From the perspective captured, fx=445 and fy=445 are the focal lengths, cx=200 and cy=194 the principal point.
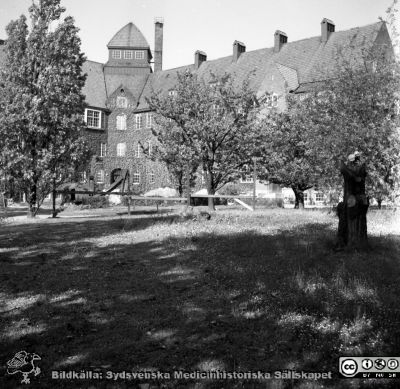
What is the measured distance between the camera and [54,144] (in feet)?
73.9

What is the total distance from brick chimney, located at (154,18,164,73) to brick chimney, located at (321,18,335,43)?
937 inches

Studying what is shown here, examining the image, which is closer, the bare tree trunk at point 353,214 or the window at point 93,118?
the bare tree trunk at point 353,214

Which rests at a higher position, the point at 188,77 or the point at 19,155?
the point at 188,77

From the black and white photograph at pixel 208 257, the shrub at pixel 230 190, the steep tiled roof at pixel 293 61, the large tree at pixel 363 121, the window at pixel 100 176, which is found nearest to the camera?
the black and white photograph at pixel 208 257

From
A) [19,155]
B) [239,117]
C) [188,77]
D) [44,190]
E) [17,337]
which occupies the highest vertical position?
[188,77]

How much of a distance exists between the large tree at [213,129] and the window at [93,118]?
2834 cm

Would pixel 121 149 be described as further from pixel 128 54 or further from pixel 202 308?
pixel 202 308

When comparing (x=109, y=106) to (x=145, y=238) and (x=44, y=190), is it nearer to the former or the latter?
(x=44, y=190)

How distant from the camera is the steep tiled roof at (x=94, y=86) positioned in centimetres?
5612

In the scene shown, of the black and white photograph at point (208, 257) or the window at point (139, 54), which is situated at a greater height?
the window at point (139, 54)

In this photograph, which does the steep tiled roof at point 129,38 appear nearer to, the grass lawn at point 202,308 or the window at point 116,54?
the window at point 116,54

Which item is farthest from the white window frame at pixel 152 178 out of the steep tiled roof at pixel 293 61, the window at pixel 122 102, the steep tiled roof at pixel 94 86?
the steep tiled roof at pixel 94 86

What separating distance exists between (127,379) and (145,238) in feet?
29.2

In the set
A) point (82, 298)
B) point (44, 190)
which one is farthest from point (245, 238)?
point (44, 190)
